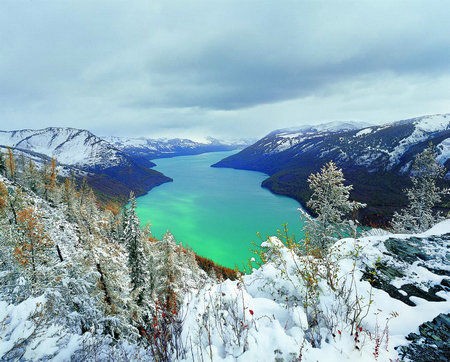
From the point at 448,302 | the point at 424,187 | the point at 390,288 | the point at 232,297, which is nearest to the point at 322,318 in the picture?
the point at 232,297

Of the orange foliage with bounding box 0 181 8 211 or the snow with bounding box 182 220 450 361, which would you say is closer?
the snow with bounding box 182 220 450 361

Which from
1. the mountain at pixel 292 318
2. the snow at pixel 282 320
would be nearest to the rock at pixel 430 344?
the mountain at pixel 292 318

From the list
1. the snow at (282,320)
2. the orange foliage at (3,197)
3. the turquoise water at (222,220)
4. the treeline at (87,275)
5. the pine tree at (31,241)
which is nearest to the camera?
the snow at (282,320)

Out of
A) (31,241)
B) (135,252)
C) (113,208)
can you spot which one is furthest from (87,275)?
(113,208)

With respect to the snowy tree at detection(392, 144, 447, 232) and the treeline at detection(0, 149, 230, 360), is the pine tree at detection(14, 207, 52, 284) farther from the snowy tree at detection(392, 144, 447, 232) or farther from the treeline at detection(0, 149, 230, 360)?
the snowy tree at detection(392, 144, 447, 232)

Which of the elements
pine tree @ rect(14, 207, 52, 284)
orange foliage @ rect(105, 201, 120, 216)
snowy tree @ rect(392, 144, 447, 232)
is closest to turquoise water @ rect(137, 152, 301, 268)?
orange foliage @ rect(105, 201, 120, 216)

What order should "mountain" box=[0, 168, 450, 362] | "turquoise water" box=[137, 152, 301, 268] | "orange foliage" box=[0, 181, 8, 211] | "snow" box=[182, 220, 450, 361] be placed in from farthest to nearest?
"turquoise water" box=[137, 152, 301, 268] → "orange foliage" box=[0, 181, 8, 211] → "mountain" box=[0, 168, 450, 362] → "snow" box=[182, 220, 450, 361]

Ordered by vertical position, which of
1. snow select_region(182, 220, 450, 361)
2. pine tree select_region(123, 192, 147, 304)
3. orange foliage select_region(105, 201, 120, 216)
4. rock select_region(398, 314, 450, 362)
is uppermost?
snow select_region(182, 220, 450, 361)

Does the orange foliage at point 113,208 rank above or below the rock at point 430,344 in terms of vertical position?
below

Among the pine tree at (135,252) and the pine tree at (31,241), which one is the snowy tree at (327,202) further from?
the pine tree at (31,241)

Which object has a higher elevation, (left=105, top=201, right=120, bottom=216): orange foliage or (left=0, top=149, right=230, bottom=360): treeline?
(left=0, top=149, right=230, bottom=360): treeline

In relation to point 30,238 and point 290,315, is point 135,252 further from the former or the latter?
Answer: point 290,315
